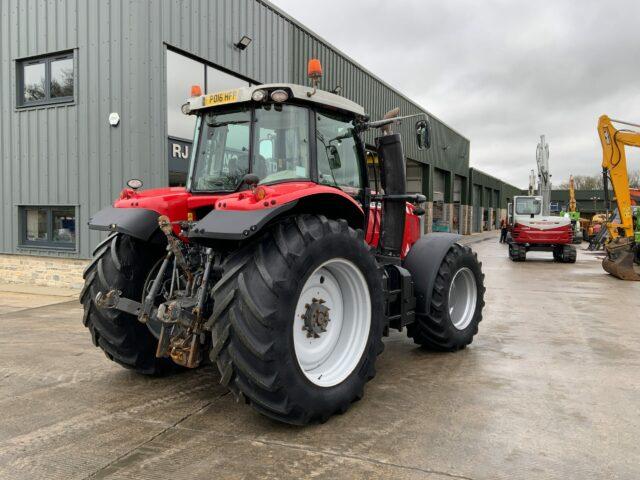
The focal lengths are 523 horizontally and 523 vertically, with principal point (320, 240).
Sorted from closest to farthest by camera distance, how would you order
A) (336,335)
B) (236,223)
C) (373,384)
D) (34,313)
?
1. (236,223)
2. (336,335)
3. (373,384)
4. (34,313)

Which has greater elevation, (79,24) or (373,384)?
(79,24)

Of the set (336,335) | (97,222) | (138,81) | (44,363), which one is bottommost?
(44,363)

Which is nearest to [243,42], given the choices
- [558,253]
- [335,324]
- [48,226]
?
[48,226]

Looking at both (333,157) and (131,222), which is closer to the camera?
(131,222)

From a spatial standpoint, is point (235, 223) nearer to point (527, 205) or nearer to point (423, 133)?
point (423, 133)

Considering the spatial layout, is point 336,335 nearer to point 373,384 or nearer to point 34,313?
point 373,384

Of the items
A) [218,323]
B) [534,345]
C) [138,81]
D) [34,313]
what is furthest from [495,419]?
[138,81]

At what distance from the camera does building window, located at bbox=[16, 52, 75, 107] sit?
9891 mm

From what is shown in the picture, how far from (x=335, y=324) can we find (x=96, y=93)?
770 cm

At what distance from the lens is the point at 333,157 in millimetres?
4270

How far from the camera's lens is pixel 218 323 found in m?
3.17

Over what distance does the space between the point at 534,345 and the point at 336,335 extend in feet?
9.68

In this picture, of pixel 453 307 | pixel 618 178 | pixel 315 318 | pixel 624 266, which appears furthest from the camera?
pixel 618 178

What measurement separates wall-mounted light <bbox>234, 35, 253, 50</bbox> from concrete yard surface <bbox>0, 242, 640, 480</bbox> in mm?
7560
